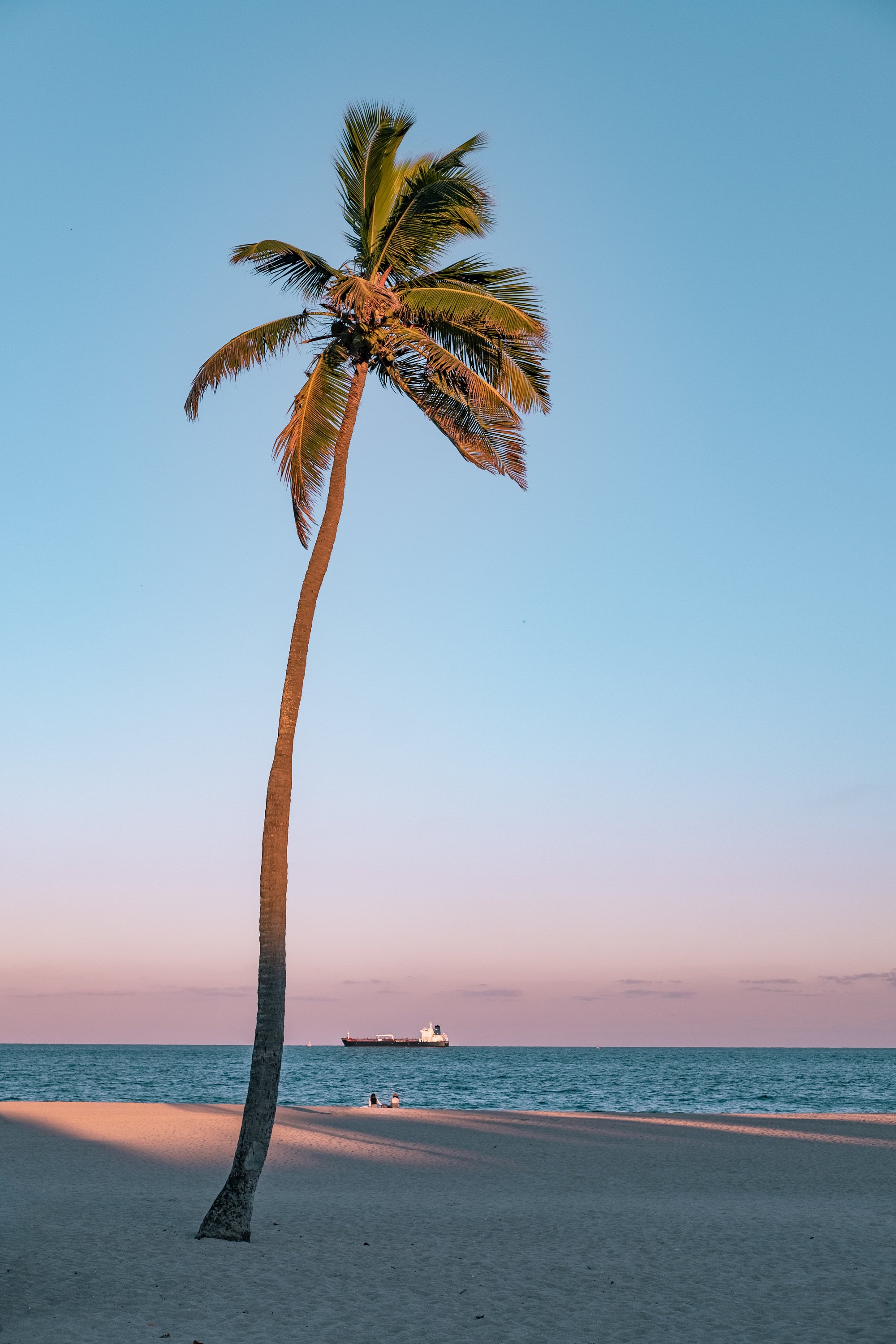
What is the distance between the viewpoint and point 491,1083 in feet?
223

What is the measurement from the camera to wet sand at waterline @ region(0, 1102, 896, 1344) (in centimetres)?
884

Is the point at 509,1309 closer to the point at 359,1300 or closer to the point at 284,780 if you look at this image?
the point at 359,1300

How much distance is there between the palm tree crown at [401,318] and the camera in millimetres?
12477

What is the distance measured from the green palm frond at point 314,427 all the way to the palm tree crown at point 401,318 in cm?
1

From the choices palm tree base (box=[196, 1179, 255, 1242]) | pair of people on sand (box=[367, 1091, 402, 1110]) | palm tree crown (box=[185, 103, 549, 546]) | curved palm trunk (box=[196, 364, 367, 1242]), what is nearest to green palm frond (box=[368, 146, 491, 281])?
palm tree crown (box=[185, 103, 549, 546])

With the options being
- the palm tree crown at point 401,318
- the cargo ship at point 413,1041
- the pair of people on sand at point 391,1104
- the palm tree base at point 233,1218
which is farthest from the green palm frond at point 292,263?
the cargo ship at point 413,1041

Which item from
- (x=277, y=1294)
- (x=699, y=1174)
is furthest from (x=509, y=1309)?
(x=699, y=1174)

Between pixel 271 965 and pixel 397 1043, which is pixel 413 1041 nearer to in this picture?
pixel 397 1043

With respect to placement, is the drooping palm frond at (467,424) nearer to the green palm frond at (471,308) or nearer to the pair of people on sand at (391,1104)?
the green palm frond at (471,308)

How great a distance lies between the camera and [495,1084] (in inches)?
2589

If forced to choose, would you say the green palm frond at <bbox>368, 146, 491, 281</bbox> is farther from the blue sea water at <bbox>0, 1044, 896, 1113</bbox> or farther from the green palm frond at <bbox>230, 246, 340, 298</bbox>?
the blue sea water at <bbox>0, 1044, 896, 1113</bbox>

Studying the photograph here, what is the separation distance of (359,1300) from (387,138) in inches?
499

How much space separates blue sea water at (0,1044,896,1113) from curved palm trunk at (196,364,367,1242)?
91.0 ft

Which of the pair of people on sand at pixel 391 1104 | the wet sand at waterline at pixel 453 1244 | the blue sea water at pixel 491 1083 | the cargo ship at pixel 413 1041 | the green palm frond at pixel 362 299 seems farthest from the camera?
the cargo ship at pixel 413 1041
